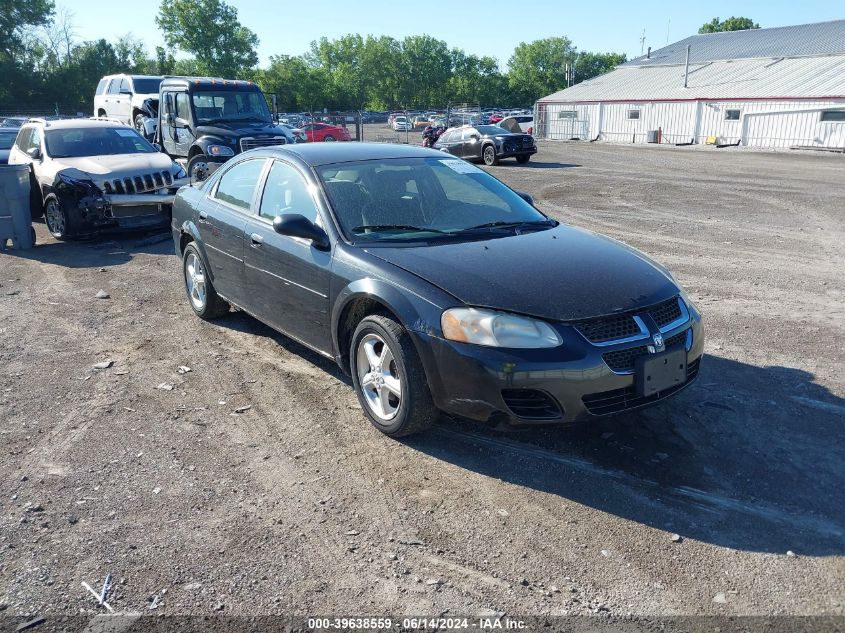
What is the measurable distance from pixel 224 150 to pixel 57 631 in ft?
44.7

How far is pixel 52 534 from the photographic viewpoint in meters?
3.39

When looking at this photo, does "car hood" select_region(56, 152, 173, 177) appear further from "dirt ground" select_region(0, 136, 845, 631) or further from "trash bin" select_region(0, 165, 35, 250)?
"dirt ground" select_region(0, 136, 845, 631)

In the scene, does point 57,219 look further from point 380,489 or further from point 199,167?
point 380,489

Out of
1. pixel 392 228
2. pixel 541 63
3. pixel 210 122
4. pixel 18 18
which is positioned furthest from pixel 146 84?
pixel 541 63

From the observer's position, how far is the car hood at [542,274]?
3.78 meters

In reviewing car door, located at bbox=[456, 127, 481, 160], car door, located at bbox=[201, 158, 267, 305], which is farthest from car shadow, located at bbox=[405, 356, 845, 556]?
car door, located at bbox=[456, 127, 481, 160]

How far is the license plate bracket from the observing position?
3699 mm

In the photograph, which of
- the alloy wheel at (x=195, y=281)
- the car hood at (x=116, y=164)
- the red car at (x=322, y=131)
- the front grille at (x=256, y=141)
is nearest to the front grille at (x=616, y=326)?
the alloy wheel at (x=195, y=281)

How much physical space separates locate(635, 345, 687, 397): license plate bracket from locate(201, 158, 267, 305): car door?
3178 millimetres

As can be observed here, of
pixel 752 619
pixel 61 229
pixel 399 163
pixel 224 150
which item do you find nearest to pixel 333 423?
pixel 399 163

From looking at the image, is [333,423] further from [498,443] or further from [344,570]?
[344,570]

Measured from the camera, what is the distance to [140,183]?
35.3ft

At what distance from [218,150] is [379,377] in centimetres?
1229

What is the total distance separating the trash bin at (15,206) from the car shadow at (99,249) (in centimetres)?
21
